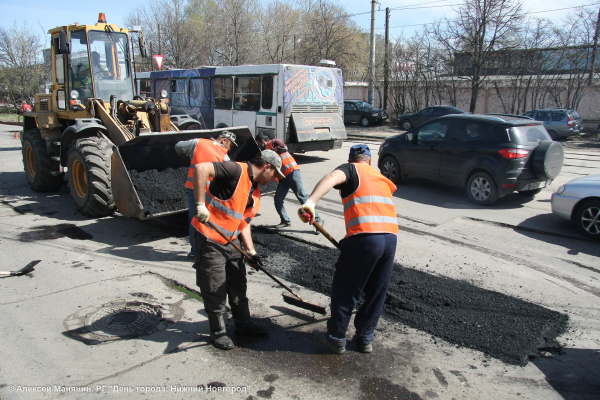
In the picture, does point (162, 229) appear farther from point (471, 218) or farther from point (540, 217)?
point (540, 217)

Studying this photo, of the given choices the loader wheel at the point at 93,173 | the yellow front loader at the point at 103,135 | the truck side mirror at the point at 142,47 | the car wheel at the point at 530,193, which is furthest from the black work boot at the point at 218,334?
the car wheel at the point at 530,193

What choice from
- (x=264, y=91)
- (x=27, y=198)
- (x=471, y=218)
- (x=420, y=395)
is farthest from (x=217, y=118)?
(x=420, y=395)

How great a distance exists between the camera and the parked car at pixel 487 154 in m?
7.89

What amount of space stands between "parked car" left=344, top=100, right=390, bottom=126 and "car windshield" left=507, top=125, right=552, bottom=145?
16.6 m

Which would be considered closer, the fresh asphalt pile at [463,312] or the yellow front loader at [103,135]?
the fresh asphalt pile at [463,312]

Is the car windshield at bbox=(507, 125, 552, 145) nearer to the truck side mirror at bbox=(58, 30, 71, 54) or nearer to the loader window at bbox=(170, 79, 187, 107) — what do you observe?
the truck side mirror at bbox=(58, 30, 71, 54)

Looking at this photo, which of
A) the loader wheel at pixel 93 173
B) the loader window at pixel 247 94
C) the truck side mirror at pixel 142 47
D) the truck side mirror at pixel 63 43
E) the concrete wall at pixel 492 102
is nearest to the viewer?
the loader wheel at pixel 93 173

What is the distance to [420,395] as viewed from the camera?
302cm

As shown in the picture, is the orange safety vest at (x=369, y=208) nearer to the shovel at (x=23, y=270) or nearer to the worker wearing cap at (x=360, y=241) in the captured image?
the worker wearing cap at (x=360, y=241)

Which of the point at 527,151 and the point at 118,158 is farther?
the point at 527,151

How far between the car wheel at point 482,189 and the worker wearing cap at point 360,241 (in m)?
5.52

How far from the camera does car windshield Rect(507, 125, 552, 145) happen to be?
7977 mm

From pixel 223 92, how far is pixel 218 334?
11.7 m

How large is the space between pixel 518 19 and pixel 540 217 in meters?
18.1
